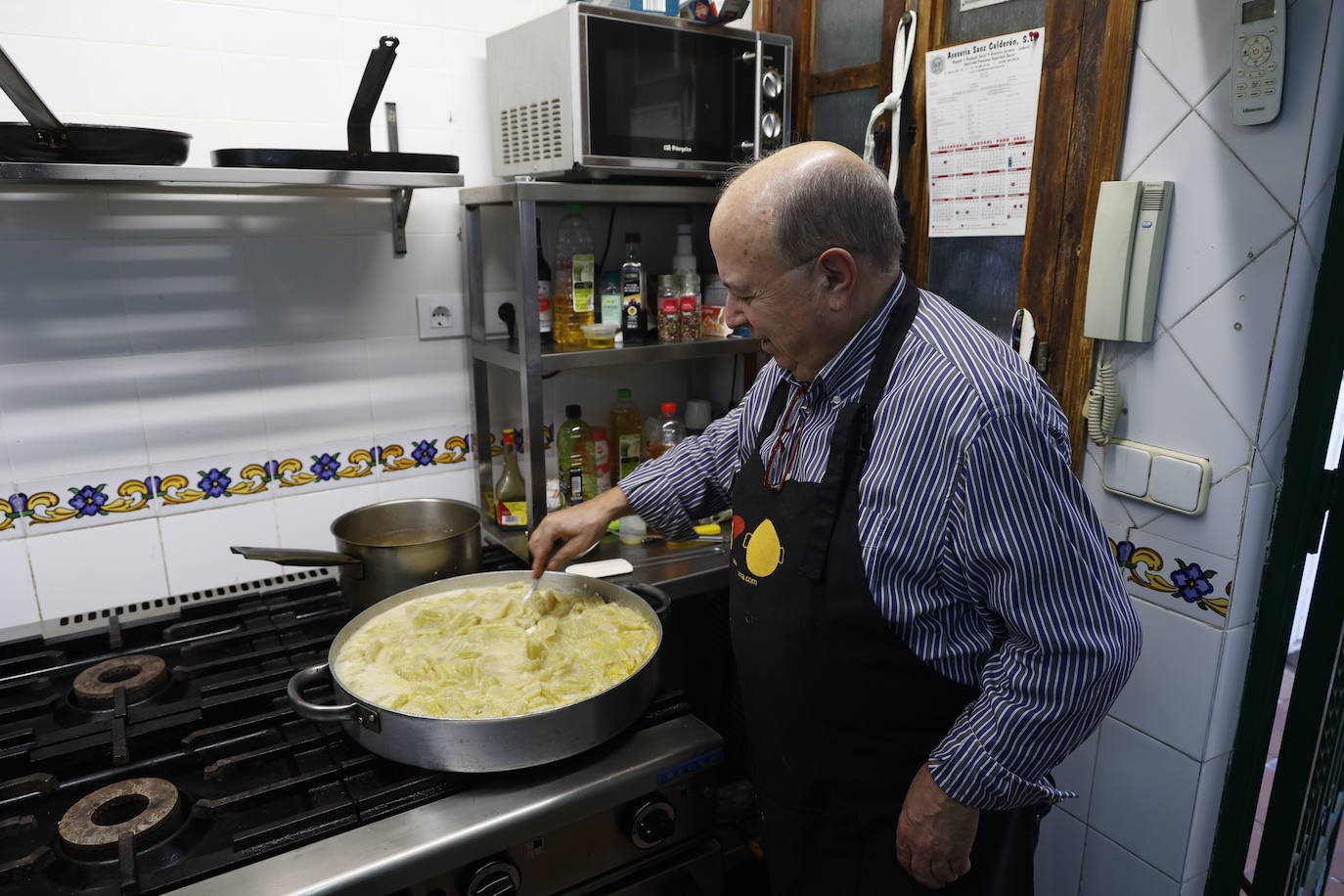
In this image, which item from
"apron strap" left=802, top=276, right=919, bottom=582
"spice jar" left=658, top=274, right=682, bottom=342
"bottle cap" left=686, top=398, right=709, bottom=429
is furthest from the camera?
"bottle cap" left=686, top=398, right=709, bottom=429

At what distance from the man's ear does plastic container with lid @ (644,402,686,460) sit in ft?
3.70

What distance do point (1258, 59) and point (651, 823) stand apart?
4.58 feet

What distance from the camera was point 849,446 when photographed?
1.13 meters

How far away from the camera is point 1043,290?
1613 mm

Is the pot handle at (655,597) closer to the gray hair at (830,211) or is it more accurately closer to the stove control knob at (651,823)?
the stove control knob at (651,823)

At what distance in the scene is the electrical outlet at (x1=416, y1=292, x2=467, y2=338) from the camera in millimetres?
1958

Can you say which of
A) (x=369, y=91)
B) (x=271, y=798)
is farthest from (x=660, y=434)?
(x=271, y=798)

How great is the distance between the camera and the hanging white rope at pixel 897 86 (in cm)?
179

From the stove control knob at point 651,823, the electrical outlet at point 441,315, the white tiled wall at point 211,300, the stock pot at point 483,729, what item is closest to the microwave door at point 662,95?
Answer: the white tiled wall at point 211,300

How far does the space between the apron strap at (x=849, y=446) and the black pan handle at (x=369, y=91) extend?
3.01ft

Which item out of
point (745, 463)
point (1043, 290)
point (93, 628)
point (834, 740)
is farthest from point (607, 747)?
point (1043, 290)

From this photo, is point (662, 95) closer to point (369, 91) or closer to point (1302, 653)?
point (369, 91)

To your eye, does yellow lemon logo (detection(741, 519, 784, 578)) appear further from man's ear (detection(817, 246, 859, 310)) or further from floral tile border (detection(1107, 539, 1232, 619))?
floral tile border (detection(1107, 539, 1232, 619))

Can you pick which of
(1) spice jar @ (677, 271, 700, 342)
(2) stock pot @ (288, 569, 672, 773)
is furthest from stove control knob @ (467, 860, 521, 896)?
(1) spice jar @ (677, 271, 700, 342)
